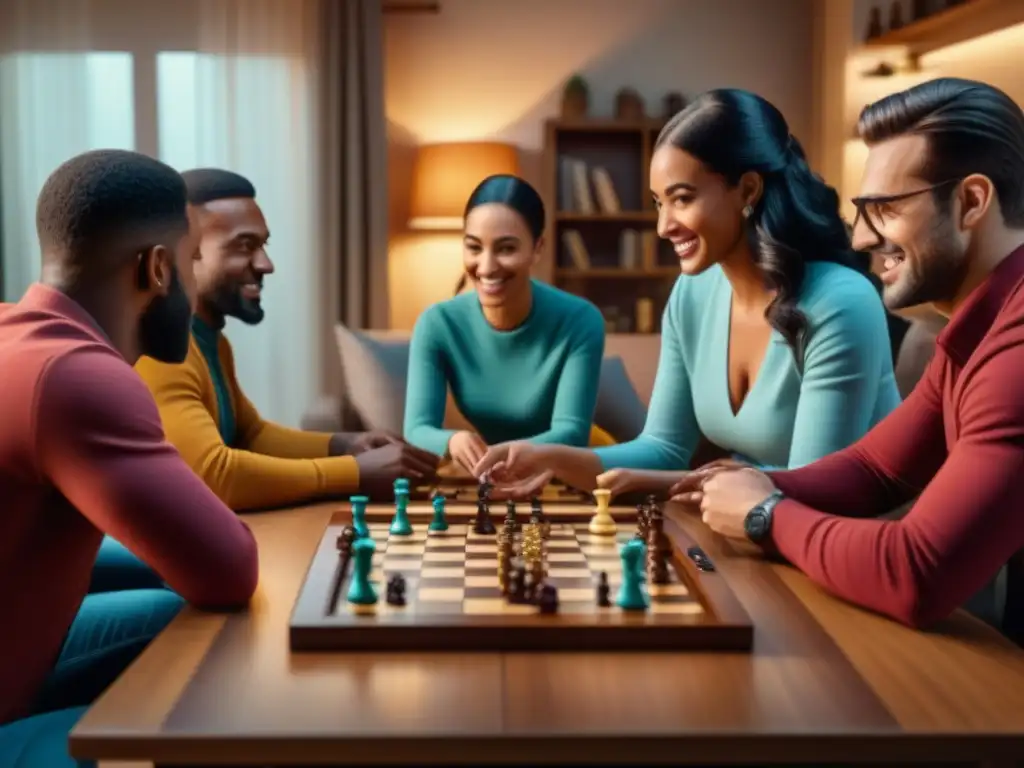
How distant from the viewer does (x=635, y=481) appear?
2.12m

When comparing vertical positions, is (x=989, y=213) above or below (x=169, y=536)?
above

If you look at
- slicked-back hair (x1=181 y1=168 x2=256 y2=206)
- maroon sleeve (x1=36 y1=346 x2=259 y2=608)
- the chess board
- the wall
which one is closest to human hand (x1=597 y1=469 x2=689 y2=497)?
the chess board

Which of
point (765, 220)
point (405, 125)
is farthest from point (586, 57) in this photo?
point (765, 220)

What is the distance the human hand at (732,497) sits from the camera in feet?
5.54

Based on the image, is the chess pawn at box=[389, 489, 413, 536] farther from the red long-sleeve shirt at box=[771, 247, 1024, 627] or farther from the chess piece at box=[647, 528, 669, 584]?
the red long-sleeve shirt at box=[771, 247, 1024, 627]

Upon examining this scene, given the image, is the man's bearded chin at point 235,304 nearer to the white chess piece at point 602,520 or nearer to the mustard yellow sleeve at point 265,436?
the mustard yellow sleeve at point 265,436

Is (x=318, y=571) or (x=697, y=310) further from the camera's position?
(x=697, y=310)

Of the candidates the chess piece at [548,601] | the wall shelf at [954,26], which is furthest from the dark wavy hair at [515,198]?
the wall shelf at [954,26]

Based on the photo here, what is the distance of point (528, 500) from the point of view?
2096mm

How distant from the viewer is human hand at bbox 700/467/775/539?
5.54ft

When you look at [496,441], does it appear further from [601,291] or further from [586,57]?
[586,57]

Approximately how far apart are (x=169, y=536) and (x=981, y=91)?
1223 millimetres

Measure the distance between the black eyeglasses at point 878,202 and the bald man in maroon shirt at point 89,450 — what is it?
1.00 m

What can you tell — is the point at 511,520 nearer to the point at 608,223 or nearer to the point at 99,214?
the point at 99,214
